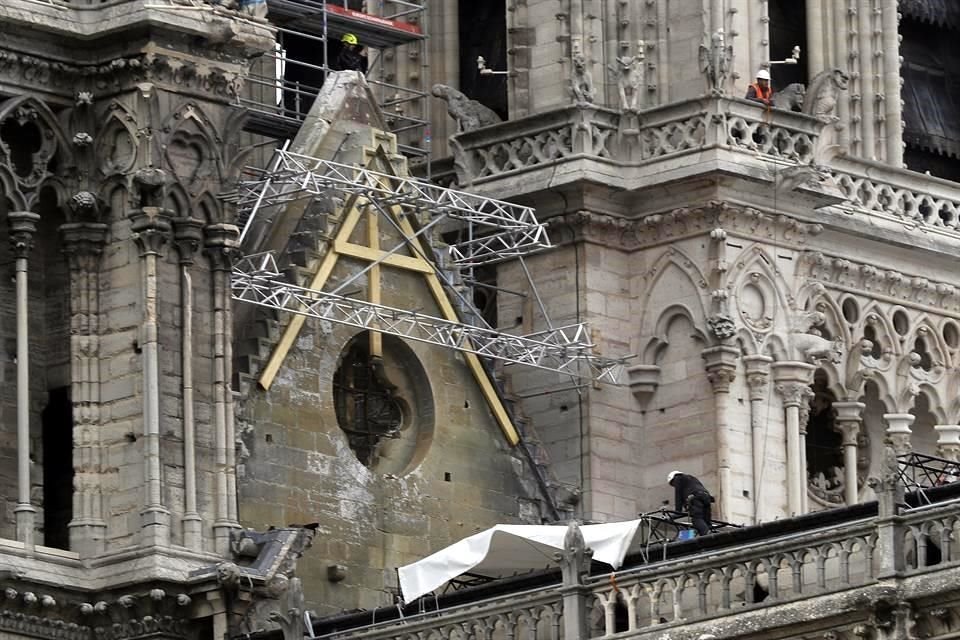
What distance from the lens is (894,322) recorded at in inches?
3600

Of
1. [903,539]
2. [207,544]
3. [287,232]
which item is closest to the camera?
[903,539]

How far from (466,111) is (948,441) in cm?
897

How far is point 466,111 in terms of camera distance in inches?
3578

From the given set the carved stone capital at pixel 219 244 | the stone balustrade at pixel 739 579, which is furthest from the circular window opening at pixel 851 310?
the stone balustrade at pixel 739 579

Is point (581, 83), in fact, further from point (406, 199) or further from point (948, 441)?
point (948, 441)

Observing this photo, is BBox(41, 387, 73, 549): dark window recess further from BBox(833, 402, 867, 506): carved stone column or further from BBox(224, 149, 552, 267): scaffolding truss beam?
BBox(833, 402, 867, 506): carved stone column

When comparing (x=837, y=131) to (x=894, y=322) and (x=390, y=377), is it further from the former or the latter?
(x=390, y=377)

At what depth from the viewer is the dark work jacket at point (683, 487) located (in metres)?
81.1

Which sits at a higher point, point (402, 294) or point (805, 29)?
point (805, 29)

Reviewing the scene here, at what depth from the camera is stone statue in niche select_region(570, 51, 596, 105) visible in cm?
8881

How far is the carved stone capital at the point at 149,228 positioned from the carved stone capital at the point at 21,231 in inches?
53.2

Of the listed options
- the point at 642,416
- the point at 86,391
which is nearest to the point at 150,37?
the point at 86,391

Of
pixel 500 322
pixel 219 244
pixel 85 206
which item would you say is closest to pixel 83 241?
pixel 85 206

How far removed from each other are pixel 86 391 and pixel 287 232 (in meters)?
7.01
